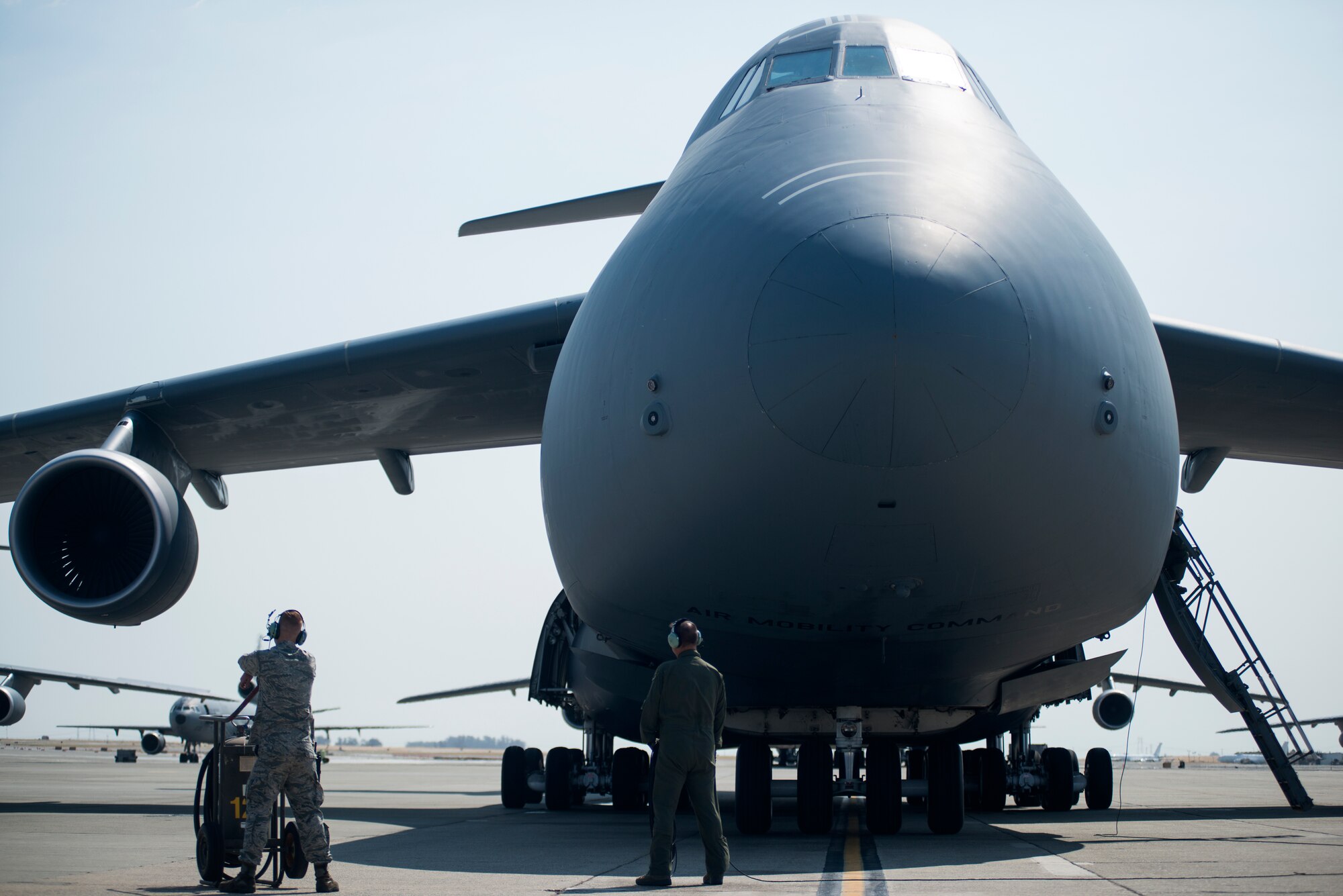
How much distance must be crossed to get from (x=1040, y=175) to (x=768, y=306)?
2.09m

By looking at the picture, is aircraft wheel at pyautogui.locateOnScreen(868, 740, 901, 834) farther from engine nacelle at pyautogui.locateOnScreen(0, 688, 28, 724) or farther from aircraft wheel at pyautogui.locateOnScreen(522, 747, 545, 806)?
engine nacelle at pyautogui.locateOnScreen(0, 688, 28, 724)

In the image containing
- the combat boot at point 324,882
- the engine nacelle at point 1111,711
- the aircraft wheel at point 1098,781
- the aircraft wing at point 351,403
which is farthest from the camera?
the engine nacelle at point 1111,711

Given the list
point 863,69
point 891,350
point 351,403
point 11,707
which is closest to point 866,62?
point 863,69

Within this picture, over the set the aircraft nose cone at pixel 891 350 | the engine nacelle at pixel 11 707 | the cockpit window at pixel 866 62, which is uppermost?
the cockpit window at pixel 866 62

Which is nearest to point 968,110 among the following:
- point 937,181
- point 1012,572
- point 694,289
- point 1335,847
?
point 937,181

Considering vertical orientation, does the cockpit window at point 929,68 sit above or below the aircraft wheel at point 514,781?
above

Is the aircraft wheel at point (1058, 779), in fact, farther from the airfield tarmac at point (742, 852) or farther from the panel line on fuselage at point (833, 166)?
the panel line on fuselage at point (833, 166)

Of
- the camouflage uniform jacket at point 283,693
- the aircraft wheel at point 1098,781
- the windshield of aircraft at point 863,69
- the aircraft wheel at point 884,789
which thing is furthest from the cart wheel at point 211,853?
the aircraft wheel at point 1098,781

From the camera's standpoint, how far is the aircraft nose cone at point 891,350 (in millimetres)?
5215

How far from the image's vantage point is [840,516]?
18.1ft

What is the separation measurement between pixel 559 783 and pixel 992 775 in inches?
155

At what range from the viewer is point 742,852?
6.45 m

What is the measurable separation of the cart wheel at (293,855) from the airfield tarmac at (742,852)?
2.3 inches

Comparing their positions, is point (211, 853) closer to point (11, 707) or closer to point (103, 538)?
point (103, 538)
